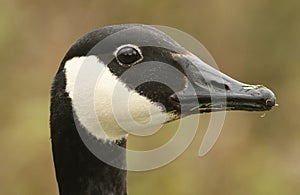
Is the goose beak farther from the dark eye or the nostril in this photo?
the dark eye

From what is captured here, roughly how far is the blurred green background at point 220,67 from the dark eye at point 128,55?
8.41 ft

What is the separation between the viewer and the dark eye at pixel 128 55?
317 cm

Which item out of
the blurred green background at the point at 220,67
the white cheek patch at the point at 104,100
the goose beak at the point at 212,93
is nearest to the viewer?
the goose beak at the point at 212,93

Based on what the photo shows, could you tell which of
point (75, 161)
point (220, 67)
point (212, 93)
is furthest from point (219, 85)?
point (220, 67)

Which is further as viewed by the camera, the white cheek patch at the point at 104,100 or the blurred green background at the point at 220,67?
the blurred green background at the point at 220,67

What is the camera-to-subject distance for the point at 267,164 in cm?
603

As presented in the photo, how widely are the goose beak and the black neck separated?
33 cm

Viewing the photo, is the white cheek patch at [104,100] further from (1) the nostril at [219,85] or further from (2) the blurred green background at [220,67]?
(2) the blurred green background at [220,67]

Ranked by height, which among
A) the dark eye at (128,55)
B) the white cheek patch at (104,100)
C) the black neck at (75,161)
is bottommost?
the black neck at (75,161)

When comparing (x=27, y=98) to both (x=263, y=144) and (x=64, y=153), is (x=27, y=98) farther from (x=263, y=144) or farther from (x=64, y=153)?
(x=64, y=153)

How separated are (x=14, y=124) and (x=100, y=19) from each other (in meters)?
1.20

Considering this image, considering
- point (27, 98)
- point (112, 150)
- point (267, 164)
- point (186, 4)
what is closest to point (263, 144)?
point (267, 164)

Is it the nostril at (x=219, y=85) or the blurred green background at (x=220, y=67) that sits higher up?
the blurred green background at (x=220, y=67)

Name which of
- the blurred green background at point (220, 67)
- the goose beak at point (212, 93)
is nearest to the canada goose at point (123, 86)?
the goose beak at point (212, 93)
